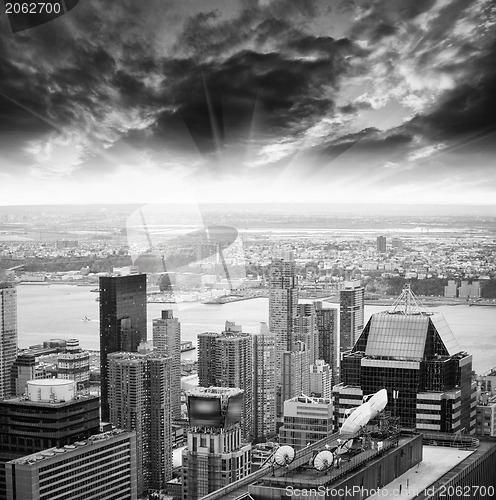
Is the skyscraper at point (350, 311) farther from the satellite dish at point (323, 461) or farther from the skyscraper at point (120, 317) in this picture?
the satellite dish at point (323, 461)

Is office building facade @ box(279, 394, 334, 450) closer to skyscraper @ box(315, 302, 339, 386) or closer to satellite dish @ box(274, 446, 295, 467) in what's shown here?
skyscraper @ box(315, 302, 339, 386)

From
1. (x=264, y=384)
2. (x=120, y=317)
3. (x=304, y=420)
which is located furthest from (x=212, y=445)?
(x=120, y=317)

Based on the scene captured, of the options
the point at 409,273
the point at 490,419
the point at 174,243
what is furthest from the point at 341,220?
the point at 490,419

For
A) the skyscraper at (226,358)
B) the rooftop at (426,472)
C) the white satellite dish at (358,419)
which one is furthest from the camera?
the skyscraper at (226,358)

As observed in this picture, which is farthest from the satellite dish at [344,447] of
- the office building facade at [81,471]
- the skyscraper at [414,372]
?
the office building facade at [81,471]

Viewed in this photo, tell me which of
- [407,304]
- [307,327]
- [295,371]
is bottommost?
[295,371]

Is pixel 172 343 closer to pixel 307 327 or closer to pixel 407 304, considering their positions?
pixel 307 327
